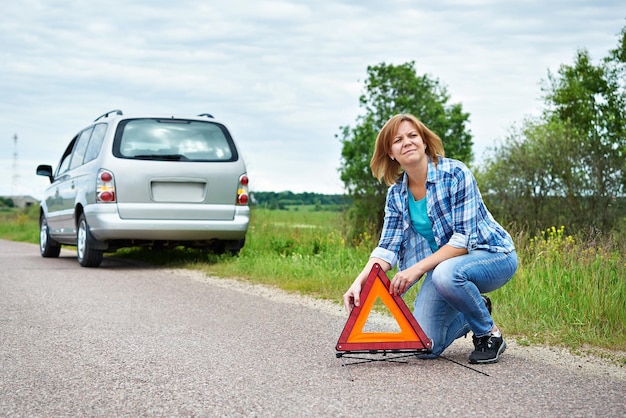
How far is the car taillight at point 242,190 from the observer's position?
11414 millimetres

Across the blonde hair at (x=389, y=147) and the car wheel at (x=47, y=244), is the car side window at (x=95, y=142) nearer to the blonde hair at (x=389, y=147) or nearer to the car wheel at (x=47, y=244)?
the car wheel at (x=47, y=244)

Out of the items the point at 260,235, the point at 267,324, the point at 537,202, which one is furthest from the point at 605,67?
the point at 267,324

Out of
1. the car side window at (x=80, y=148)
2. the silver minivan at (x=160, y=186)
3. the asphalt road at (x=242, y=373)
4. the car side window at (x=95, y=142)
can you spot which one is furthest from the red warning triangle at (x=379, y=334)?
the car side window at (x=80, y=148)

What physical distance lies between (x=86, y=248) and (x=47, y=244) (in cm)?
323

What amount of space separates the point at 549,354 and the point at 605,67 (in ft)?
158

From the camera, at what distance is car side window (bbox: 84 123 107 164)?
459 inches

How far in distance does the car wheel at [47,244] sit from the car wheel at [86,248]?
8.32 feet

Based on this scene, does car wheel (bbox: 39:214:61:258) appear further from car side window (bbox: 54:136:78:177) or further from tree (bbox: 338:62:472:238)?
tree (bbox: 338:62:472:238)

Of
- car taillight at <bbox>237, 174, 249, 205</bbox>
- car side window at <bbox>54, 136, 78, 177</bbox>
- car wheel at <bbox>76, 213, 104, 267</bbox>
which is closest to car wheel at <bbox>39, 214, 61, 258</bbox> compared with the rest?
car side window at <bbox>54, 136, 78, 177</bbox>

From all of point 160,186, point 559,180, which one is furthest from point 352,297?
point 559,180

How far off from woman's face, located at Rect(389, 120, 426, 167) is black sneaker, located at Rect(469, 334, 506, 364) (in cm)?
116

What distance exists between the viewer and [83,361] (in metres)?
5.05

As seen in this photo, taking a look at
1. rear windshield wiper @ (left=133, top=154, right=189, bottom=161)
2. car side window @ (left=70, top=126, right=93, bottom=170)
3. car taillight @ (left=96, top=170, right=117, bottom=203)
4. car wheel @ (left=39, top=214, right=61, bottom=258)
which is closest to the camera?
car taillight @ (left=96, top=170, right=117, bottom=203)

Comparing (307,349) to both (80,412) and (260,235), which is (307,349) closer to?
(80,412)
